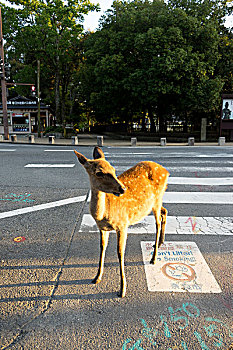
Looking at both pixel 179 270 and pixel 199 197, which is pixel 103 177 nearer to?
pixel 179 270

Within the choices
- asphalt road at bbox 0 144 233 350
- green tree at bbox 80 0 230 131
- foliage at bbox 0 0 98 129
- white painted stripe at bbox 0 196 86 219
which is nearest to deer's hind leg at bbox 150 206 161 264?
asphalt road at bbox 0 144 233 350

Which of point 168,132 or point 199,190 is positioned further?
point 168,132

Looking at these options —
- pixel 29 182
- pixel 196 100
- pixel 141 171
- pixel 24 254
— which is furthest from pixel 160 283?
pixel 196 100

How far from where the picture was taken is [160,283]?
2865 millimetres

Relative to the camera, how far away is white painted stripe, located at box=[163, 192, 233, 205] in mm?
5848

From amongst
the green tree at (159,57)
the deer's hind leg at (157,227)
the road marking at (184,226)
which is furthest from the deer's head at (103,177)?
the green tree at (159,57)

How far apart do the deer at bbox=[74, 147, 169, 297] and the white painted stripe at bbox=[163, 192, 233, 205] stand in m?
2.90

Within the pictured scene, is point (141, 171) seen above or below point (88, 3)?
below

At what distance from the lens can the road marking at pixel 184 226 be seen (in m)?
4.21

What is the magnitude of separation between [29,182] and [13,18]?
2722cm

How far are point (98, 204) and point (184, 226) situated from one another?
2.45 m

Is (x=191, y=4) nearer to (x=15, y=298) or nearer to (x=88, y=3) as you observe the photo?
(x=88, y=3)

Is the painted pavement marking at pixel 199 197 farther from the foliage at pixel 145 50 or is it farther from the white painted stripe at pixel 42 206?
the foliage at pixel 145 50

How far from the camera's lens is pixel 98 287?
282 cm
